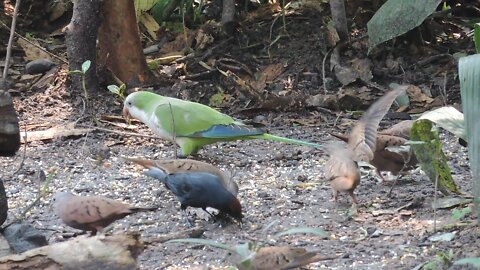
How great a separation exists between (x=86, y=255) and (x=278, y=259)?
0.70m

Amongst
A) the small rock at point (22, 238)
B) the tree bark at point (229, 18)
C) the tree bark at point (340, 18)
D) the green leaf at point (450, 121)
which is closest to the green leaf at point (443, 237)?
the green leaf at point (450, 121)

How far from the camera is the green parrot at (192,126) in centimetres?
542

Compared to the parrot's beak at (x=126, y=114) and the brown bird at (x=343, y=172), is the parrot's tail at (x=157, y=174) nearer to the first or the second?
the brown bird at (x=343, y=172)

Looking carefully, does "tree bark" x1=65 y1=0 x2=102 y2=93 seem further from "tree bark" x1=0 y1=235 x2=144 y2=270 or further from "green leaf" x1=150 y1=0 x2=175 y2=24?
"tree bark" x1=0 y1=235 x2=144 y2=270

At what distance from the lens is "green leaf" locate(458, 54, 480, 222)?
3264mm

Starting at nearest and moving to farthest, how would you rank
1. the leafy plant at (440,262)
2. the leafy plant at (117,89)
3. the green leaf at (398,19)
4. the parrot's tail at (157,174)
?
the leafy plant at (440,262) → the parrot's tail at (157,174) → the leafy plant at (117,89) → the green leaf at (398,19)

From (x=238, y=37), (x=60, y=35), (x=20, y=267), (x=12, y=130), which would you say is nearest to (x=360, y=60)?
(x=238, y=37)

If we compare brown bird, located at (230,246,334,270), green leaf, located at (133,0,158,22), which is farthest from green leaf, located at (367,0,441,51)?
brown bird, located at (230,246,334,270)

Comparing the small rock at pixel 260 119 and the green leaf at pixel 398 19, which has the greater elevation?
the green leaf at pixel 398 19

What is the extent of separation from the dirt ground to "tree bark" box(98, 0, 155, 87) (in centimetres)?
30

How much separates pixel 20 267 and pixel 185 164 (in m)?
1.48

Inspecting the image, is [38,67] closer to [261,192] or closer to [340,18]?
[340,18]

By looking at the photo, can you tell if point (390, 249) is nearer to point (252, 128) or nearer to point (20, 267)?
point (20, 267)

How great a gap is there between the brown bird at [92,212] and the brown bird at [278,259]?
689 millimetres
